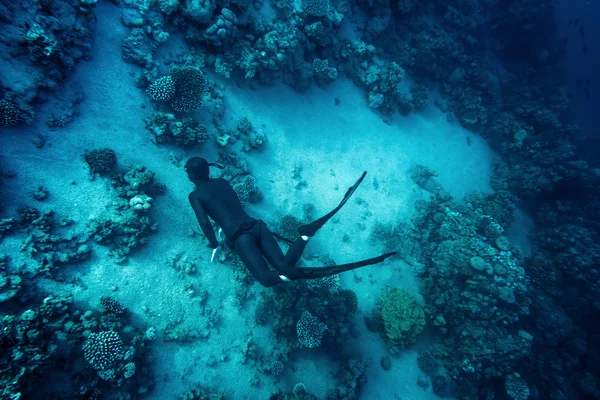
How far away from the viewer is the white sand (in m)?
5.58

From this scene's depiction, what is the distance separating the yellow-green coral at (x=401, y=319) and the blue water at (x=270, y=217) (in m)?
0.05

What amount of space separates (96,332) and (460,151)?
16.6 m

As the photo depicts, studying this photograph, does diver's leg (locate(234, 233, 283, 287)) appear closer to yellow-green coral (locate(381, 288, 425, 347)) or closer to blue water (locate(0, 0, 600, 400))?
blue water (locate(0, 0, 600, 400))

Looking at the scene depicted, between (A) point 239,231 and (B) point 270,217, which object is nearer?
(A) point 239,231

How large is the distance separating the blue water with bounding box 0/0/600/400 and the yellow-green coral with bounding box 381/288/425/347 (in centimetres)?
5

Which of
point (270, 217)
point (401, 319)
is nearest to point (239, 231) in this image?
point (270, 217)

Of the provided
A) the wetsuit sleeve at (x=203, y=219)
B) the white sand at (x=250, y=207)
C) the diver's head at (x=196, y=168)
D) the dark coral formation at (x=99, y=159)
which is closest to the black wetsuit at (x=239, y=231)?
the wetsuit sleeve at (x=203, y=219)

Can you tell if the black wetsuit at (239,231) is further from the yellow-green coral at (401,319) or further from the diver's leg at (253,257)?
the yellow-green coral at (401,319)

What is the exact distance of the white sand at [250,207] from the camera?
18.3ft

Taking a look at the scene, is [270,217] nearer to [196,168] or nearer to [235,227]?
[235,227]

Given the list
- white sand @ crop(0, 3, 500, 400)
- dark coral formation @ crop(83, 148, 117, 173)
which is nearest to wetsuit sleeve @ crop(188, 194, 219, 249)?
white sand @ crop(0, 3, 500, 400)

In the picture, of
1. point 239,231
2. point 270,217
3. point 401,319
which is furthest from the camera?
point 270,217

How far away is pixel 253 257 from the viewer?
5281mm

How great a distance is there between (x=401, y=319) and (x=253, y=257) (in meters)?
5.69
